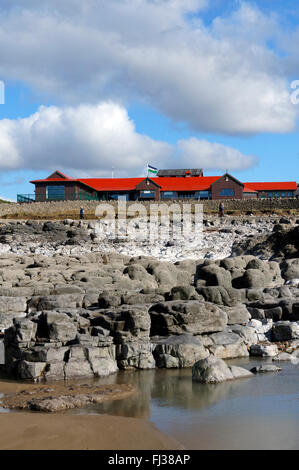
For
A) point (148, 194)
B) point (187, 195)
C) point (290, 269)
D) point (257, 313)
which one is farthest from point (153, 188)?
point (257, 313)

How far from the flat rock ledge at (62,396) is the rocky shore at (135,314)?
2.85 ft

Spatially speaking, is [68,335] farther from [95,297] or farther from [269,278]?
[269,278]

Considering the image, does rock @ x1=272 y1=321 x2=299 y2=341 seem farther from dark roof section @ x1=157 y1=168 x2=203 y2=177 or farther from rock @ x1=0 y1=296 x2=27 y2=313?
dark roof section @ x1=157 y1=168 x2=203 y2=177

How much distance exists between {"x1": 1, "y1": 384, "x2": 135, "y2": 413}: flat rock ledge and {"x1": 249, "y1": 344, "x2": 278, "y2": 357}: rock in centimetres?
421

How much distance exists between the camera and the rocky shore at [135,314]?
1255cm

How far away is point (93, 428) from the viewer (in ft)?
27.7

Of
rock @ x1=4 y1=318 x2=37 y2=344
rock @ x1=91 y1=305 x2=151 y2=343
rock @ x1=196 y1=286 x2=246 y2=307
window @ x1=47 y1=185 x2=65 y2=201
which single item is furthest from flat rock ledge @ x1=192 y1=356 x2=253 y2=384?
window @ x1=47 y1=185 x2=65 y2=201

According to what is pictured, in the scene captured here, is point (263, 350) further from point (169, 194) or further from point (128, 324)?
point (169, 194)

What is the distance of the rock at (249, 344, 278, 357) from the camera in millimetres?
14039

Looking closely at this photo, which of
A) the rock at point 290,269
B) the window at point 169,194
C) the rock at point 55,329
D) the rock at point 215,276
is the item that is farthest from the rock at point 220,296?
the window at point 169,194

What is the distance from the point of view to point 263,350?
14086 mm

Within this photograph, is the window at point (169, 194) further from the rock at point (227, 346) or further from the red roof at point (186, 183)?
the rock at point (227, 346)

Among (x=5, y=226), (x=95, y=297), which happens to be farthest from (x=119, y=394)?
(x=5, y=226)
